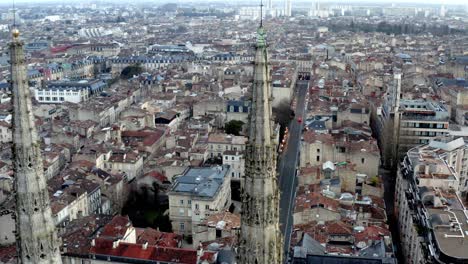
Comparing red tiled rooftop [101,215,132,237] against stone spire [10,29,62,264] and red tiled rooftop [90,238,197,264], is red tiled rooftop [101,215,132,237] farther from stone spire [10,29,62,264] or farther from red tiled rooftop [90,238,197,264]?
stone spire [10,29,62,264]

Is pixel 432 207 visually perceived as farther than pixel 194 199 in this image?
No

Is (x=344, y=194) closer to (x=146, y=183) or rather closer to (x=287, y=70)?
(x=146, y=183)

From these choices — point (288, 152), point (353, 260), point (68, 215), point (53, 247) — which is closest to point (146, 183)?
point (68, 215)

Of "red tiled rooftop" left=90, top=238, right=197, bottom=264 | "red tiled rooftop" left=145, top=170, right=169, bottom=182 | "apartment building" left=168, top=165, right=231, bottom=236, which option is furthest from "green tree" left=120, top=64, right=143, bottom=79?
"red tiled rooftop" left=90, top=238, right=197, bottom=264

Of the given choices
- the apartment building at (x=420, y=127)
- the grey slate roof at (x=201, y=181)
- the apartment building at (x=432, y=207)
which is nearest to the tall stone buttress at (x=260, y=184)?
the apartment building at (x=432, y=207)

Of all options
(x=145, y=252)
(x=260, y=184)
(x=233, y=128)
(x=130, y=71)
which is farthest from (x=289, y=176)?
(x=130, y=71)

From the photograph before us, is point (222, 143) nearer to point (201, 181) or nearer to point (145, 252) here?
point (201, 181)
